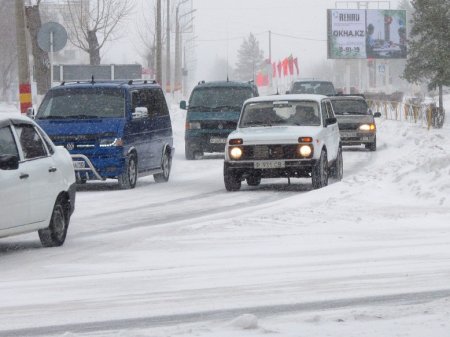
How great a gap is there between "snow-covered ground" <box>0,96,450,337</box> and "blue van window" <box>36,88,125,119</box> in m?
2.31

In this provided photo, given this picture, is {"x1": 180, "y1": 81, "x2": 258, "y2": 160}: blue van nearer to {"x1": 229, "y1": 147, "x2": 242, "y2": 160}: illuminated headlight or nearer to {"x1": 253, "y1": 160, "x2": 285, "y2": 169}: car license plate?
{"x1": 229, "y1": 147, "x2": 242, "y2": 160}: illuminated headlight

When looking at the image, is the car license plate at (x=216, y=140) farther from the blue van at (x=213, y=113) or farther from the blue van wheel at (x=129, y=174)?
the blue van wheel at (x=129, y=174)

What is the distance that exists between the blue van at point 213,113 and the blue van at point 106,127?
22.1 ft

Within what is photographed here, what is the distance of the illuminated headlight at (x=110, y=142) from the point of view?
2036cm

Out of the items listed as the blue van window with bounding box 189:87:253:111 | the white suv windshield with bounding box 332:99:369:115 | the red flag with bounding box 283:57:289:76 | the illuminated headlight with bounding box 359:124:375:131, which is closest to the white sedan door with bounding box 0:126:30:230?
the blue van window with bounding box 189:87:253:111

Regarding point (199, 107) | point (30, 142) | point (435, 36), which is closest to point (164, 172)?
point (199, 107)

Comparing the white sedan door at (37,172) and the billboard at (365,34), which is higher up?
the billboard at (365,34)

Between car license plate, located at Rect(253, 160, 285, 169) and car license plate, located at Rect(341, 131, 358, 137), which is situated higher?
car license plate, located at Rect(253, 160, 285, 169)

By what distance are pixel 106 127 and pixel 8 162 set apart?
8.98 metres

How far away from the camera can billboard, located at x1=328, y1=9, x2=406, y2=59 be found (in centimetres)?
8312

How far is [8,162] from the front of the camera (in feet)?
37.8

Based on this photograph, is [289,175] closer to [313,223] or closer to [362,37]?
[313,223]

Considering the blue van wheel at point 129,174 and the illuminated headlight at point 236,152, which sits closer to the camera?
the illuminated headlight at point 236,152

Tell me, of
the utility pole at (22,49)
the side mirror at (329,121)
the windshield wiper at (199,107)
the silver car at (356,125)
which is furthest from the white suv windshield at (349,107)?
the side mirror at (329,121)
